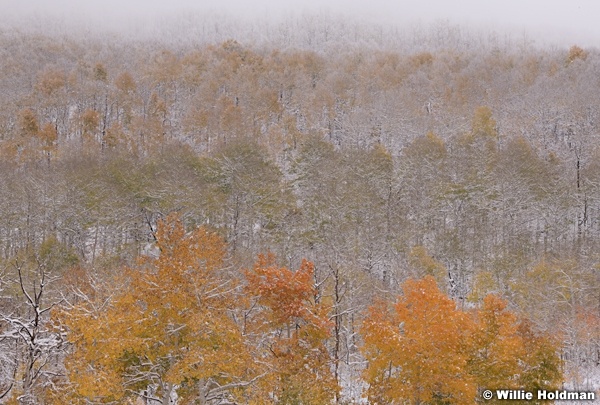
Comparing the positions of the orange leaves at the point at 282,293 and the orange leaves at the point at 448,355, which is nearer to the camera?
the orange leaves at the point at 448,355

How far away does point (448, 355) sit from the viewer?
63.8ft

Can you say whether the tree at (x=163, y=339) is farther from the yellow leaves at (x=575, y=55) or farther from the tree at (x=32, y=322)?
the yellow leaves at (x=575, y=55)

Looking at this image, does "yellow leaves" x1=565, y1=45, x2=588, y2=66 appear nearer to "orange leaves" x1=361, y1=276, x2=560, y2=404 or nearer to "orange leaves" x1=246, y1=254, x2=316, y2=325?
"orange leaves" x1=361, y1=276, x2=560, y2=404

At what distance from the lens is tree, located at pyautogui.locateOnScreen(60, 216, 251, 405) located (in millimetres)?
16125

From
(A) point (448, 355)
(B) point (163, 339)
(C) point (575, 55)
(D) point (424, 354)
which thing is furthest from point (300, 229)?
(C) point (575, 55)

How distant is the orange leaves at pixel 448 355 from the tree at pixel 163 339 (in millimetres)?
5677

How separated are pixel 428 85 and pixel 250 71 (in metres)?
26.5

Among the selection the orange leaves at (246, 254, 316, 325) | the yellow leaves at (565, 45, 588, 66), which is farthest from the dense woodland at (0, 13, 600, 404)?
the yellow leaves at (565, 45, 588, 66)

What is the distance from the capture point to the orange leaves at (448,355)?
19.3 m

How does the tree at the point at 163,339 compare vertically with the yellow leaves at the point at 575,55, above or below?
below

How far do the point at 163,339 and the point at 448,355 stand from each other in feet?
33.6

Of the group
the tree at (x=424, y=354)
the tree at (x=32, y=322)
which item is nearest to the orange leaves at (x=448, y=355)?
the tree at (x=424, y=354)

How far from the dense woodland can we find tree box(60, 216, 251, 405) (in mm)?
83

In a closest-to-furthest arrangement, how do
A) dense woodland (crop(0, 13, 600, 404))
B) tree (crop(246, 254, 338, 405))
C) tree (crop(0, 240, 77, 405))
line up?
tree (crop(0, 240, 77, 405)) < dense woodland (crop(0, 13, 600, 404)) < tree (crop(246, 254, 338, 405))
